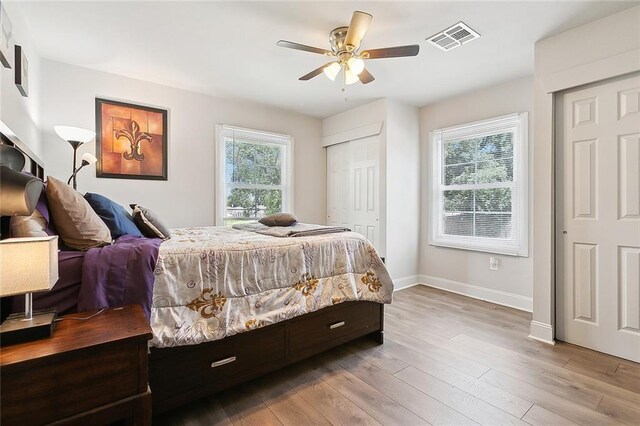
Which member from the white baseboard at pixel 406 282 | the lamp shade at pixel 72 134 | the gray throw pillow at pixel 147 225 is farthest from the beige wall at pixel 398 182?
the lamp shade at pixel 72 134

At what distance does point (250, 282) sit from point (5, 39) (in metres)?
2.06

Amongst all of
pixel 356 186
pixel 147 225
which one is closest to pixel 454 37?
pixel 356 186

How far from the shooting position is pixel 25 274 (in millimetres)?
949

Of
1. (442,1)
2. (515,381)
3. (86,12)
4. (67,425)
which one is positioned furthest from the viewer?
(86,12)

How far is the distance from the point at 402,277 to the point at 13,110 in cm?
409

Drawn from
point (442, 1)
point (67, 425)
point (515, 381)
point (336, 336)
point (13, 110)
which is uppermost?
point (442, 1)

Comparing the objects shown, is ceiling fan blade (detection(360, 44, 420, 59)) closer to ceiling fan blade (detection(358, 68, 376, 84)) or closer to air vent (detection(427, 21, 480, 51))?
ceiling fan blade (detection(358, 68, 376, 84))

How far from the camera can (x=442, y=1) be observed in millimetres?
2031

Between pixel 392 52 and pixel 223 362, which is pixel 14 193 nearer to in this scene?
pixel 223 362

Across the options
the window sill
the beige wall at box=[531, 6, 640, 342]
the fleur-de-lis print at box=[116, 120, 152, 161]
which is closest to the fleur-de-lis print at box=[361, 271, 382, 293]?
the beige wall at box=[531, 6, 640, 342]

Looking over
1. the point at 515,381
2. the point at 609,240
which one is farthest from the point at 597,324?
the point at 515,381

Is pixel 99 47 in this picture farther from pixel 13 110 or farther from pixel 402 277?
pixel 402 277

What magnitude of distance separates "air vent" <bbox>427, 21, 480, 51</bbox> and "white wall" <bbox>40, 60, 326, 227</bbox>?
2.45 m

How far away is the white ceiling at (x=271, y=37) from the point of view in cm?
211
